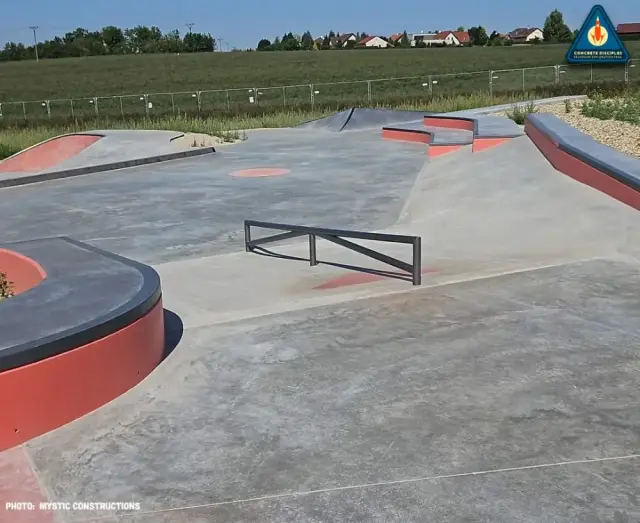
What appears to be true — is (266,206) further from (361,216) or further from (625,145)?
(625,145)

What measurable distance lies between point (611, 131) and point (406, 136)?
7.99m

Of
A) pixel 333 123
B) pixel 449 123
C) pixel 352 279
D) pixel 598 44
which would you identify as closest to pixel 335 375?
pixel 352 279

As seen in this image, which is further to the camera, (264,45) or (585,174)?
(264,45)

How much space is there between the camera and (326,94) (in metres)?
51.3

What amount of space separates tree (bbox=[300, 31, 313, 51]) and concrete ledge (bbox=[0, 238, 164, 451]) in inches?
6031

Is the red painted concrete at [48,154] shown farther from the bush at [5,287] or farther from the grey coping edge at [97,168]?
the bush at [5,287]

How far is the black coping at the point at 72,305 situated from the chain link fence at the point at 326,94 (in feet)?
→ 90.4

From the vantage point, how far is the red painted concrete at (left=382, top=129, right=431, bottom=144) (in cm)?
2041

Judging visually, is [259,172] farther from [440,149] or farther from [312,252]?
[312,252]

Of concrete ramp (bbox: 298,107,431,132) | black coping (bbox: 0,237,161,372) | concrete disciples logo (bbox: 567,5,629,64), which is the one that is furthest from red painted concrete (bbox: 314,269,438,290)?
concrete disciples logo (bbox: 567,5,629,64)

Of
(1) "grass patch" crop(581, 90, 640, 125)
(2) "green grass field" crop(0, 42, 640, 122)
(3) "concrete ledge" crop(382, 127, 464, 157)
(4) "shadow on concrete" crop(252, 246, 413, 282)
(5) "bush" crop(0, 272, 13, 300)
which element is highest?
(2) "green grass field" crop(0, 42, 640, 122)

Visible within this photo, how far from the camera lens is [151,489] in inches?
143

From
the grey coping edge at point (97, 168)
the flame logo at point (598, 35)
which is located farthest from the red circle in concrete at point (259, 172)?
the flame logo at point (598, 35)

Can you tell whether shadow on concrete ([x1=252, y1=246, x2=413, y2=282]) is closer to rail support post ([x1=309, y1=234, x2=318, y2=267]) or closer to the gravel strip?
rail support post ([x1=309, y1=234, x2=318, y2=267])
